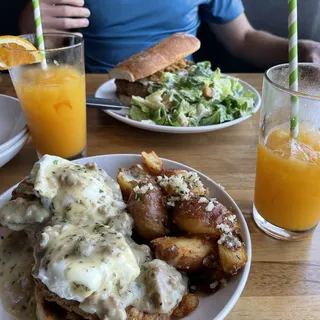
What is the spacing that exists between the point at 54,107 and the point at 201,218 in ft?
2.25

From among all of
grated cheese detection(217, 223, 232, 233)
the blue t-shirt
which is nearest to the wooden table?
grated cheese detection(217, 223, 232, 233)

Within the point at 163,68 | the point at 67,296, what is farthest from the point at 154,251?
the point at 163,68

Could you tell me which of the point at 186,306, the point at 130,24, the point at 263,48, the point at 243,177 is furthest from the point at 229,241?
the point at 263,48

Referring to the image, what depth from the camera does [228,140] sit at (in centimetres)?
158

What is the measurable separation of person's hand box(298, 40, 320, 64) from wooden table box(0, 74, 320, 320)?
39 cm

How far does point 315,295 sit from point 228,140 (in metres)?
0.77

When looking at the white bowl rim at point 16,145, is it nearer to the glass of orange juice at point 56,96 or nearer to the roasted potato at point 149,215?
the glass of orange juice at point 56,96

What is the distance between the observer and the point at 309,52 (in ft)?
7.45

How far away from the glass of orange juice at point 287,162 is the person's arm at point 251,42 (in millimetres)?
1752

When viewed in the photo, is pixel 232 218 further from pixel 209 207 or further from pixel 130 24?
pixel 130 24

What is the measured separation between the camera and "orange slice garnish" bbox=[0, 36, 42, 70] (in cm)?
119

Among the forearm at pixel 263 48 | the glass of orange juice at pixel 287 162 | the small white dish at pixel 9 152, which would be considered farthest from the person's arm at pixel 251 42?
the small white dish at pixel 9 152

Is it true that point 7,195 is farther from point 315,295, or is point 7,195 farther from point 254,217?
point 315,295

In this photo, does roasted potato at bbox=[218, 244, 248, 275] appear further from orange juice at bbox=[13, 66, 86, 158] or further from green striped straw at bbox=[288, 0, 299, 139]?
orange juice at bbox=[13, 66, 86, 158]
